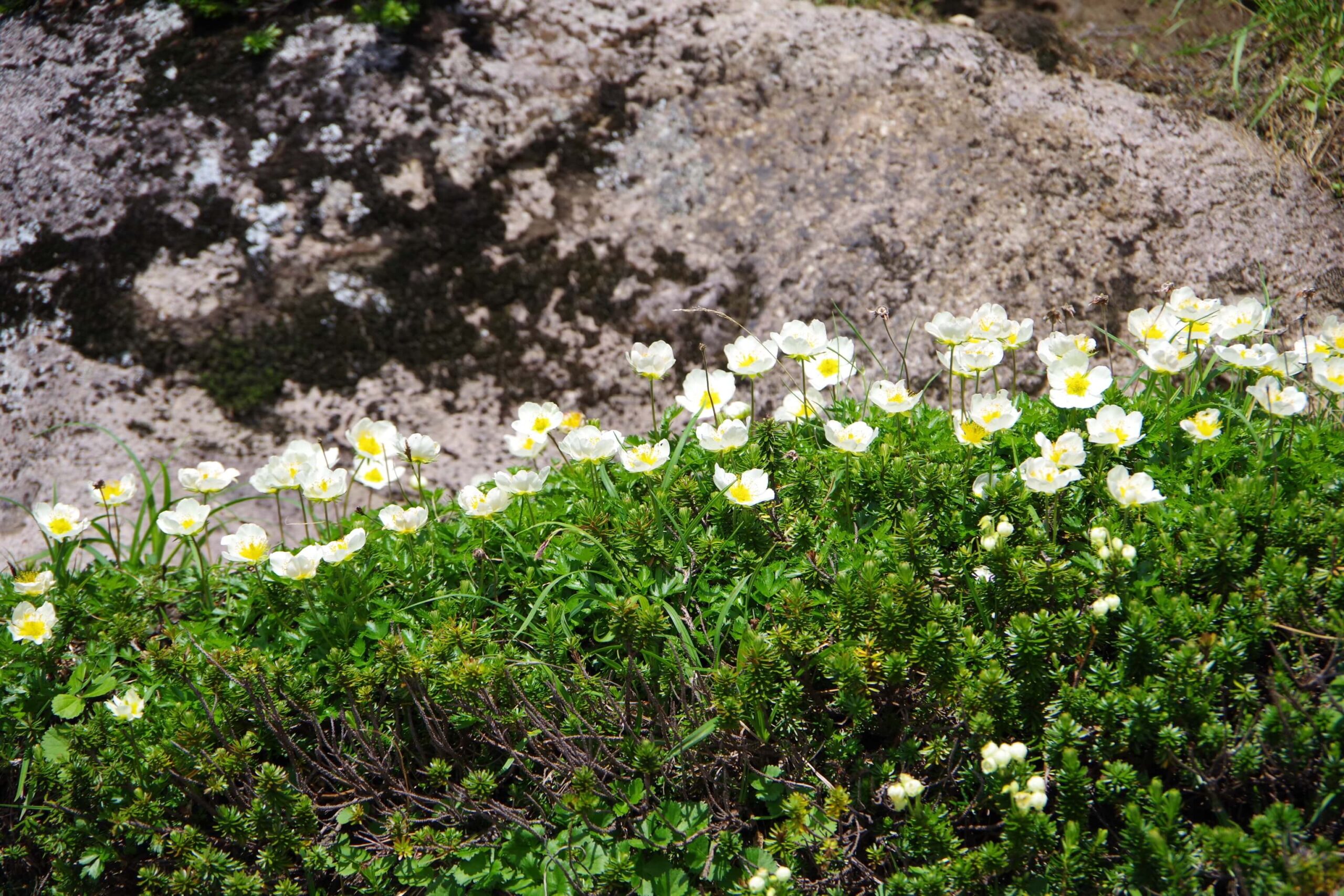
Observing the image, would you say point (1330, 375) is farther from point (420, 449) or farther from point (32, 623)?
point (32, 623)

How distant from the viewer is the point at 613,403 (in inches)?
139

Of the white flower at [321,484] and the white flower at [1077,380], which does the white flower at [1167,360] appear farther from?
the white flower at [321,484]

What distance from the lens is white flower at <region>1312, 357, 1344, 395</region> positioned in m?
2.46

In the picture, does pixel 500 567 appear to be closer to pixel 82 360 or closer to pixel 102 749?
pixel 102 749

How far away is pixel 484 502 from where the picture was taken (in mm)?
2494

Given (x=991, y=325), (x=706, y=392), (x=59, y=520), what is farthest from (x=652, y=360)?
(x=59, y=520)

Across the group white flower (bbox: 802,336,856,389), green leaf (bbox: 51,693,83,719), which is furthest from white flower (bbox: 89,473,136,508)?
white flower (bbox: 802,336,856,389)

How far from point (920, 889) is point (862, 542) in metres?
0.92

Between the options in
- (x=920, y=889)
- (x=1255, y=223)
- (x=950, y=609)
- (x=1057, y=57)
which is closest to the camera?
(x=920, y=889)

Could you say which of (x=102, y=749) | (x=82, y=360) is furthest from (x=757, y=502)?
(x=82, y=360)

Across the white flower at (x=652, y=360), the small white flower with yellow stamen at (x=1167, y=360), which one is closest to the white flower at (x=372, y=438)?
the white flower at (x=652, y=360)

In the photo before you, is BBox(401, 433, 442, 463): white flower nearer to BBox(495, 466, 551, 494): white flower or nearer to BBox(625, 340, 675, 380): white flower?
BBox(495, 466, 551, 494): white flower

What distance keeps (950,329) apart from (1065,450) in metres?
0.51

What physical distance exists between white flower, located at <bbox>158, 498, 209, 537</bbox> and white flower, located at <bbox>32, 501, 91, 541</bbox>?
32 centimetres
